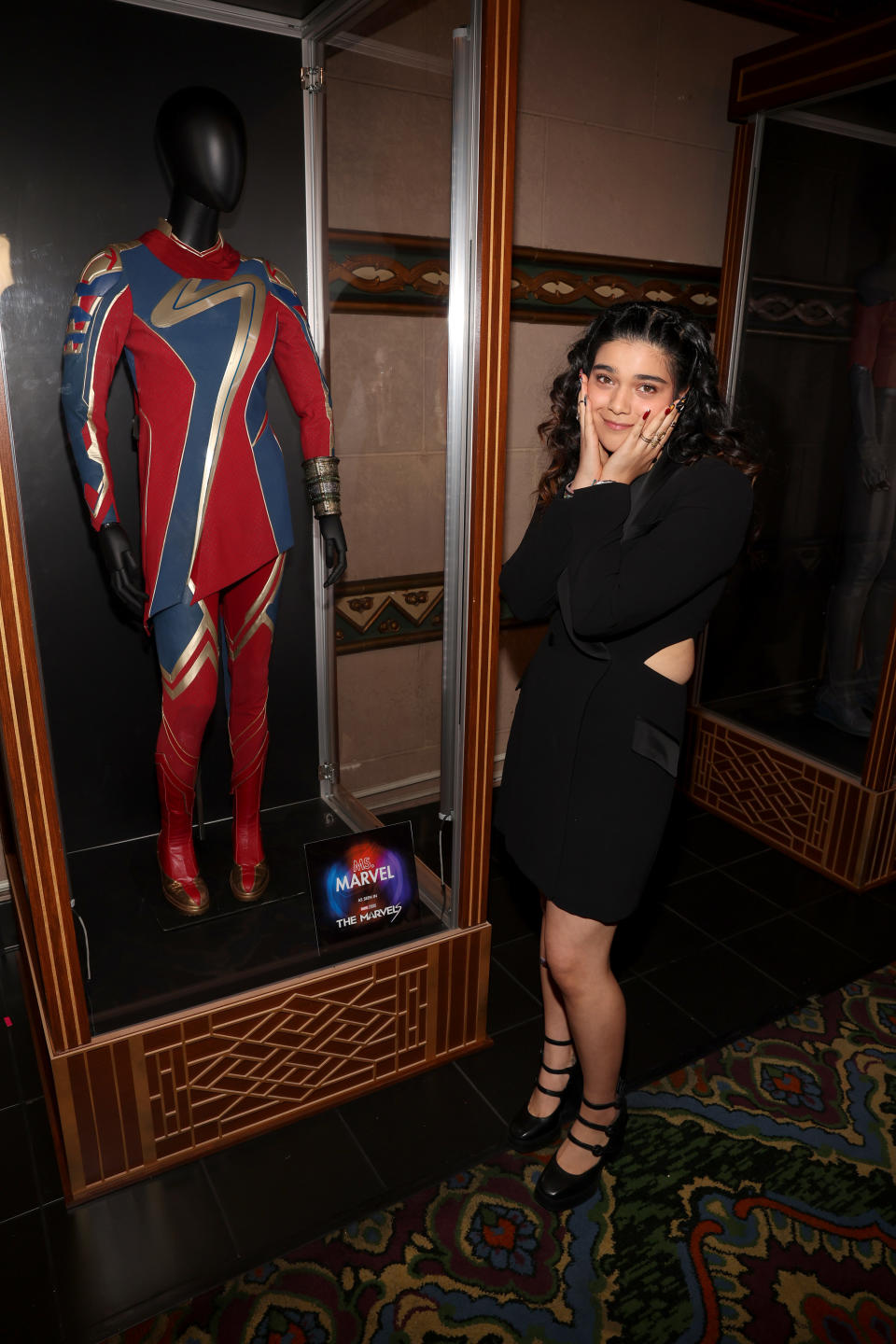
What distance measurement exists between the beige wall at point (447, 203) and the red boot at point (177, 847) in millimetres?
360

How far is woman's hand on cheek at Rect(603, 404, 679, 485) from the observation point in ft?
4.60

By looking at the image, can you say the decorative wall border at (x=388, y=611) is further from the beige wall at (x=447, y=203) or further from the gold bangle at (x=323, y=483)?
the gold bangle at (x=323, y=483)

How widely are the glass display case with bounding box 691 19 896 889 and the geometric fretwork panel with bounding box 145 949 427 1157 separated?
4.98 ft

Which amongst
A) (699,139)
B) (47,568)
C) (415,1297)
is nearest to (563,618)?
(47,568)

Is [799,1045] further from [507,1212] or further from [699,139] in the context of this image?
[699,139]

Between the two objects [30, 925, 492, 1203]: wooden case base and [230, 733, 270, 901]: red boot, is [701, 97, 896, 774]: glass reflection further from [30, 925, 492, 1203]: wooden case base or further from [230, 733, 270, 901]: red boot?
[230, 733, 270, 901]: red boot

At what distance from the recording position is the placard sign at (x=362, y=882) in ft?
5.87

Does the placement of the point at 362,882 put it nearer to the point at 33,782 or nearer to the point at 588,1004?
the point at 588,1004

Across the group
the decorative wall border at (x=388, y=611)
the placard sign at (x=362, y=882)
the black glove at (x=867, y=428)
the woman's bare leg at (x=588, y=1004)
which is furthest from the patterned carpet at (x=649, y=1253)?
the black glove at (x=867, y=428)

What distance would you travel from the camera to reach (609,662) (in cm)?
146

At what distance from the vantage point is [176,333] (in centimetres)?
167

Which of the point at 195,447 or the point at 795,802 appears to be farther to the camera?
the point at 795,802

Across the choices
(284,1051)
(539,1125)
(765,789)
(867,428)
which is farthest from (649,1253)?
(867,428)

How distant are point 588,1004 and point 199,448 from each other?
1.21 metres
